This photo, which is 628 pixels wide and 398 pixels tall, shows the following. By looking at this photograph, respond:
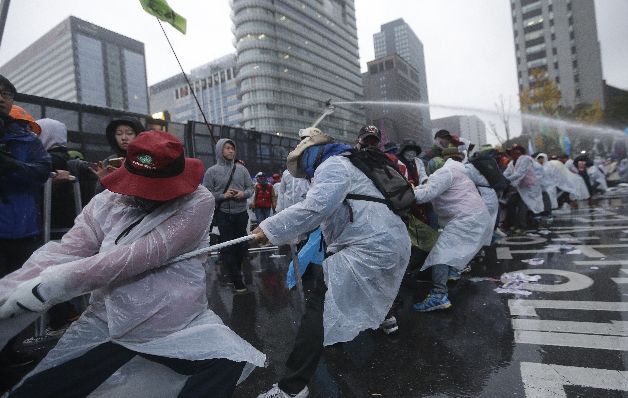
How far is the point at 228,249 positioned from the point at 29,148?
250 cm

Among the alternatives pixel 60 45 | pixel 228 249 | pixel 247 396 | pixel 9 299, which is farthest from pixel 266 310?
pixel 60 45

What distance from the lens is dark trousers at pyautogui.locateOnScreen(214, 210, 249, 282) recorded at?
16.5ft

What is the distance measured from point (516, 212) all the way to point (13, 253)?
9.46m

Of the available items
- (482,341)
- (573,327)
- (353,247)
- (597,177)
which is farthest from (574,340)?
(597,177)

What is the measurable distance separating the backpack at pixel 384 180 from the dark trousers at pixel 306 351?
0.85 m

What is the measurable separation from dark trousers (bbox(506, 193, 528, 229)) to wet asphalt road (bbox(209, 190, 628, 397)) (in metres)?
3.47

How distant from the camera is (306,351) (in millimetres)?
2336

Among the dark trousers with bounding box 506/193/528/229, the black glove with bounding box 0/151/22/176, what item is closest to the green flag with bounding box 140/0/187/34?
the black glove with bounding box 0/151/22/176

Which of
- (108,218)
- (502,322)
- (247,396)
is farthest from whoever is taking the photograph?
(502,322)

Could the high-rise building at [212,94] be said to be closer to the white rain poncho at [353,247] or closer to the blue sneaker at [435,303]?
the blue sneaker at [435,303]

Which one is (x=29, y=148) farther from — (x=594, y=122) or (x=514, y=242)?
(x=594, y=122)

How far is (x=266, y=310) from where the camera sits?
4234 millimetres

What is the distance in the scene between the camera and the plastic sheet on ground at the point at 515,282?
418 centimetres

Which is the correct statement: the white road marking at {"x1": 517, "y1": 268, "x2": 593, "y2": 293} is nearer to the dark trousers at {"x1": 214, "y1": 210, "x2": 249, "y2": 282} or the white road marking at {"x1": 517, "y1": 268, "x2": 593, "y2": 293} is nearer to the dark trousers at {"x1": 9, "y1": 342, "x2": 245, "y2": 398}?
the dark trousers at {"x1": 214, "y1": 210, "x2": 249, "y2": 282}
